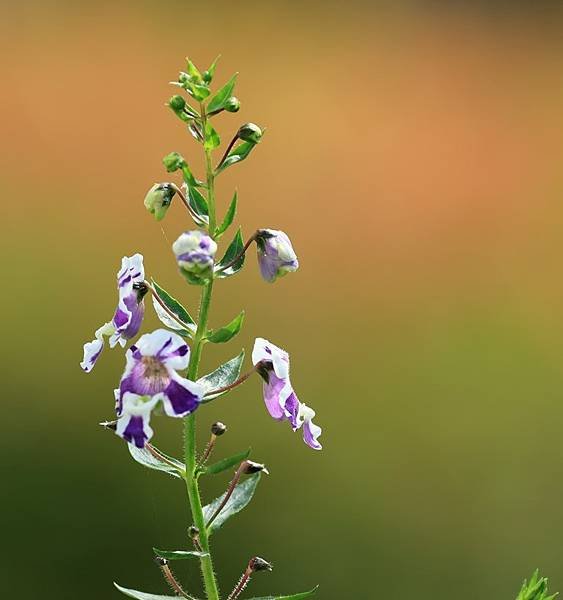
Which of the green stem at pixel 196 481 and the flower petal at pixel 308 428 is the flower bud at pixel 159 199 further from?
the flower petal at pixel 308 428

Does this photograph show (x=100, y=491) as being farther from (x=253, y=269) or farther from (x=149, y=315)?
(x=253, y=269)

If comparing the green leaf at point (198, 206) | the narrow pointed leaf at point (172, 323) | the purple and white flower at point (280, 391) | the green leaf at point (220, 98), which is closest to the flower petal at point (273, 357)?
the purple and white flower at point (280, 391)

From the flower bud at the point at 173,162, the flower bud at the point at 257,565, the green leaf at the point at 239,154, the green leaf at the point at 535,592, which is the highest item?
the green leaf at the point at 239,154

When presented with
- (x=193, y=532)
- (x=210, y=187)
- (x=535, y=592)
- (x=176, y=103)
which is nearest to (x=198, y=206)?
(x=210, y=187)

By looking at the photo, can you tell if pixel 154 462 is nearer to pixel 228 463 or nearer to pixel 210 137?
pixel 228 463

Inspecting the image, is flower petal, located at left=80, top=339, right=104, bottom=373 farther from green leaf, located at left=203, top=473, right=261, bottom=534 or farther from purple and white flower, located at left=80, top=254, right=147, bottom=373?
green leaf, located at left=203, top=473, right=261, bottom=534

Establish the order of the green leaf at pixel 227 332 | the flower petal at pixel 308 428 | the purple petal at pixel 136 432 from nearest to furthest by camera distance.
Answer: the purple petal at pixel 136 432 → the green leaf at pixel 227 332 → the flower petal at pixel 308 428
